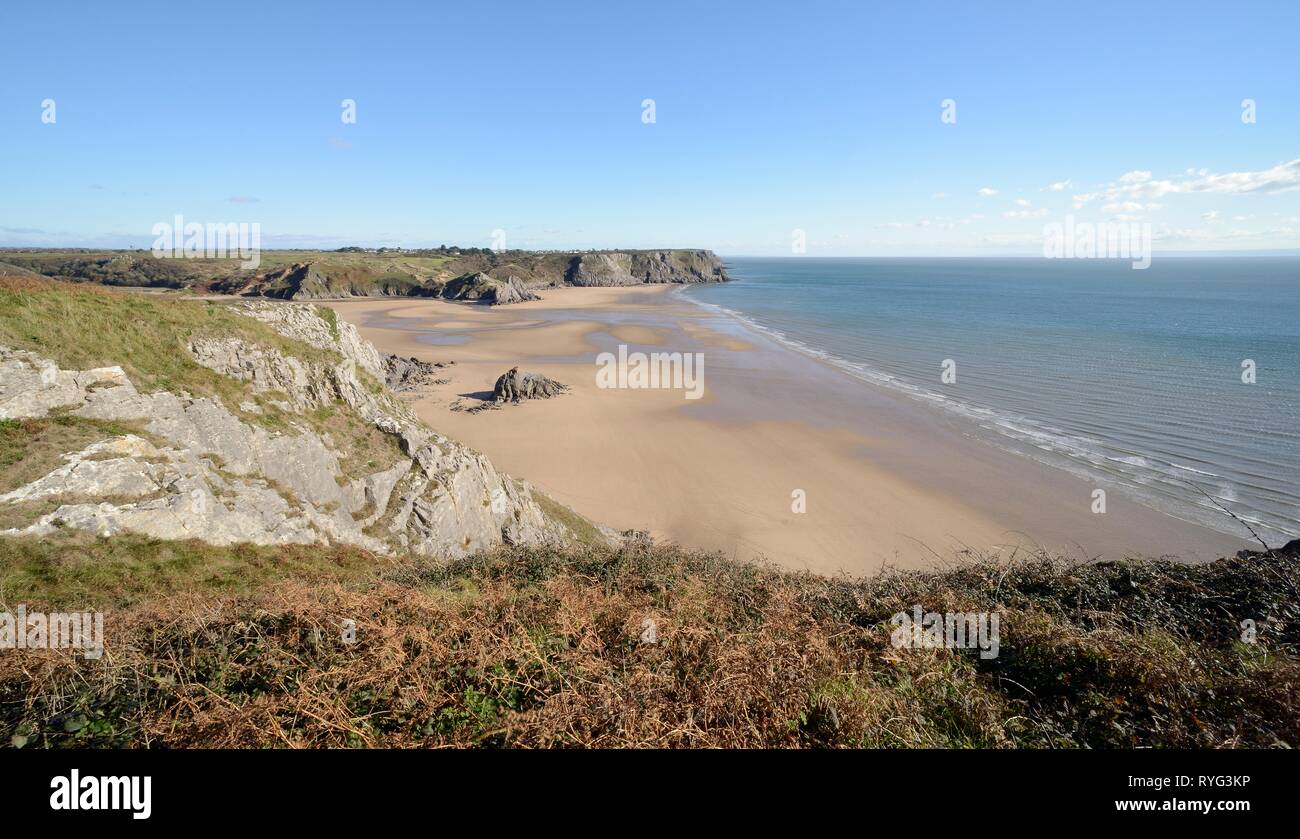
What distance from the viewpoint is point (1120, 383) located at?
34250 millimetres

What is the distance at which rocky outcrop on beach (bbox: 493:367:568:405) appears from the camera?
3222cm

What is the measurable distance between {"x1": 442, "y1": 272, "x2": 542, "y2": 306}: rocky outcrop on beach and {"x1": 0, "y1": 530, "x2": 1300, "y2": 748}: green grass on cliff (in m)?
85.4

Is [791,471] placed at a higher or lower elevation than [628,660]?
lower

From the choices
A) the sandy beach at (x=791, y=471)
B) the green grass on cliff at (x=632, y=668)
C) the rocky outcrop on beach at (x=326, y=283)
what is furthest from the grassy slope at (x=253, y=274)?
the green grass on cliff at (x=632, y=668)

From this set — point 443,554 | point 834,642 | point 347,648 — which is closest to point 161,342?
point 443,554

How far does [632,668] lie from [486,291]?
94.3 m

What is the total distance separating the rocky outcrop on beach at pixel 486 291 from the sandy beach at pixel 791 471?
47.8m

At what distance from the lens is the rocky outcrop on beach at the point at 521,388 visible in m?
32.2

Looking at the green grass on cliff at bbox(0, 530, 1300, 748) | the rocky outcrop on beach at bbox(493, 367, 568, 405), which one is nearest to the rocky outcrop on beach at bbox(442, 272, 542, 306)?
the rocky outcrop on beach at bbox(493, 367, 568, 405)

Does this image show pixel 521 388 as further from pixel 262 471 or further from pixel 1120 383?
pixel 1120 383

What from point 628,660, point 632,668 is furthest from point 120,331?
point 632,668

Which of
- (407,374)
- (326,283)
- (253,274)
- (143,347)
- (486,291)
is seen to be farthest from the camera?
(253,274)

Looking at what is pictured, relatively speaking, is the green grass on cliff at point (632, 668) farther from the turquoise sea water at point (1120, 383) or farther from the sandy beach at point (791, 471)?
the turquoise sea water at point (1120, 383)
